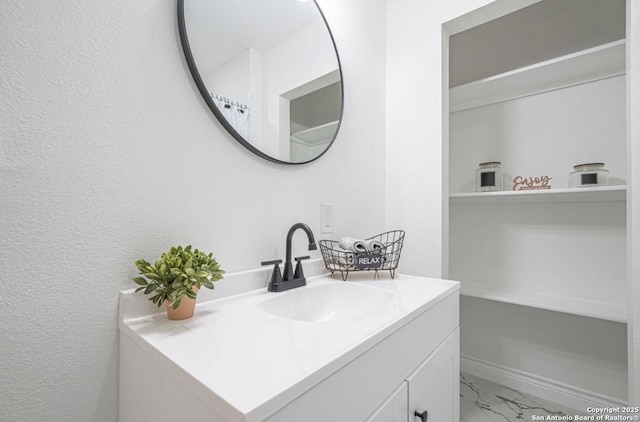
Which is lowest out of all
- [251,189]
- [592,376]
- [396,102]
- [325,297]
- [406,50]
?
[592,376]

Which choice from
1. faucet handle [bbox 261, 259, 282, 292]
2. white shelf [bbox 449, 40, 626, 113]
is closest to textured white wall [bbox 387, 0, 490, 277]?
white shelf [bbox 449, 40, 626, 113]

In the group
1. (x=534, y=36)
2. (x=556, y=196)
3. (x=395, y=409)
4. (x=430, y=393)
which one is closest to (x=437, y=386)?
(x=430, y=393)

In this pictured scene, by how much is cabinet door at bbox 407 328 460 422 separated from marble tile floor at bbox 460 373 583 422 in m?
0.64

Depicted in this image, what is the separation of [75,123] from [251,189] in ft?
1.46

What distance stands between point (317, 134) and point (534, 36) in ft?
5.14

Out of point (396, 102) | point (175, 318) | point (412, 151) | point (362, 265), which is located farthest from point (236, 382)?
point (396, 102)

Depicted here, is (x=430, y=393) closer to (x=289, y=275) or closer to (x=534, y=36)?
(x=289, y=275)

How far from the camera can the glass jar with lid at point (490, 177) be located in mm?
1639

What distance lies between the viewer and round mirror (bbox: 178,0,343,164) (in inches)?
31.1

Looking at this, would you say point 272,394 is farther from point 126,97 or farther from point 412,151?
point 412,151

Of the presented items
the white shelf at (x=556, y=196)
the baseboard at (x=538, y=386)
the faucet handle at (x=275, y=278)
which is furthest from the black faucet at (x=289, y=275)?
the baseboard at (x=538, y=386)

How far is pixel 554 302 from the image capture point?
1487 mm

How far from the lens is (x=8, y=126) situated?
514 mm

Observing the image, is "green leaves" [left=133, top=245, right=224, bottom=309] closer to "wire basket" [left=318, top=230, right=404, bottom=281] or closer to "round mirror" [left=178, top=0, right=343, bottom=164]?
"round mirror" [left=178, top=0, right=343, bottom=164]
